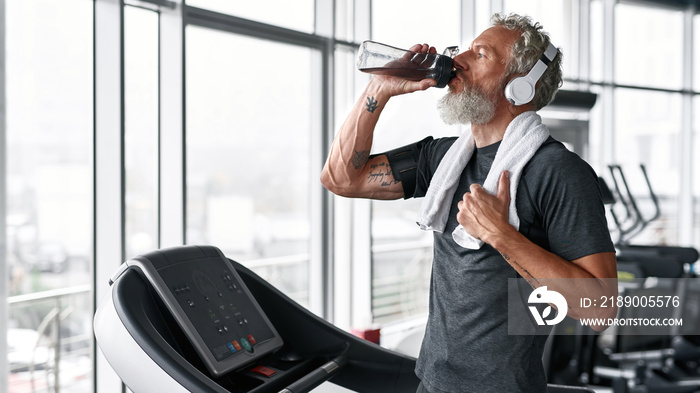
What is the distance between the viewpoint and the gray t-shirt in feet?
3.48

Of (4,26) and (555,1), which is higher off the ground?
(555,1)

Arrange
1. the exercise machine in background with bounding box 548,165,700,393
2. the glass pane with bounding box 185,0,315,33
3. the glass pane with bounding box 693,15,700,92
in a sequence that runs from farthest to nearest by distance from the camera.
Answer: the glass pane with bounding box 693,15,700,92, the exercise machine in background with bounding box 548,165,700,393, the glass pane with bounding box 185,0,315,33

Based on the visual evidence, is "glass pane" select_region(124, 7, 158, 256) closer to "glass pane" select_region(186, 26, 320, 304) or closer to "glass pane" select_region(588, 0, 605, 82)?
"glass pane" select_region(186, 26, 320, 304)

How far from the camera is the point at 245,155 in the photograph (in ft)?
19.1

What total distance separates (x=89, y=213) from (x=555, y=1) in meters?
4.03

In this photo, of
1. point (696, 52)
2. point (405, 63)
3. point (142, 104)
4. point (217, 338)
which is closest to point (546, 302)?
point (405, 63)

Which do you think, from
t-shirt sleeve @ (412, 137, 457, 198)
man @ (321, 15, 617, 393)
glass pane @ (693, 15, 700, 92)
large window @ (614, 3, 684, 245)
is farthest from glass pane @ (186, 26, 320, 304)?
glass pane @ (693, 15, 700, 92)

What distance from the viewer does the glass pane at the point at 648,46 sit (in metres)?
5.05

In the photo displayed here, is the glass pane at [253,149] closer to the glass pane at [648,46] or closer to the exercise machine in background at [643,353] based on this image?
the exercise machine in background at [643,353]

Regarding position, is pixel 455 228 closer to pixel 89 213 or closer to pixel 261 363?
pixel 261 363

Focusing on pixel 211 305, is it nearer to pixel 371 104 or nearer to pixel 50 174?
pixel 371 104

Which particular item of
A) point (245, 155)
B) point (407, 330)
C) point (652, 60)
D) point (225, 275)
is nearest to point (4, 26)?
point (225, 275)

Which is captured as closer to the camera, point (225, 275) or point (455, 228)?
point (455, 228)

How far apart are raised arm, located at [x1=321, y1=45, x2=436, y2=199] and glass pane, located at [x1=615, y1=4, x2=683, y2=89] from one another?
13.9 ft
